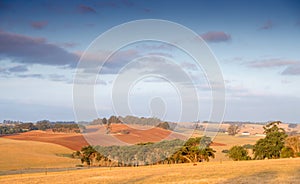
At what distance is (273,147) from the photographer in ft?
296

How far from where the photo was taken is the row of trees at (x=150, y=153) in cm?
8971

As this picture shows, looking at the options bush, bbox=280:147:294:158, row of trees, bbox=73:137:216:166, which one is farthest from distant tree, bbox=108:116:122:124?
bush, bbox=280:147:294:158

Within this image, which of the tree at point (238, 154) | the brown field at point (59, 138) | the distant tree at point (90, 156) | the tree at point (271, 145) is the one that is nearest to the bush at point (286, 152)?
the tree at point (271, 145)

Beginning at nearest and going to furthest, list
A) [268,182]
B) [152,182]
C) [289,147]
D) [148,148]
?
[268,182], [152,182], [289,147], [148,148]

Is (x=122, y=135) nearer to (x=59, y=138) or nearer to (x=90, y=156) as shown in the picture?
(x=90, y=156)

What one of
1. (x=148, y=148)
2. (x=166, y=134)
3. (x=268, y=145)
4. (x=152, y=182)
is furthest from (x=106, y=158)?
(x=152, y=182)

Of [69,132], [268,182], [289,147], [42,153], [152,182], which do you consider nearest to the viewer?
[268,182]

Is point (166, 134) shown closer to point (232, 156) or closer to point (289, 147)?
point (232, 156)

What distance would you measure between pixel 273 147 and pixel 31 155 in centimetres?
8371

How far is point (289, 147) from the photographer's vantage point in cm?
8681

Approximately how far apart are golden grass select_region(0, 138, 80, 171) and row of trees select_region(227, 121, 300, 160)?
151 feet

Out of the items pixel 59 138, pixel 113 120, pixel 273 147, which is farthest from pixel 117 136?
pixel 59 138

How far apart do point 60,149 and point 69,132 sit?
40.2 m

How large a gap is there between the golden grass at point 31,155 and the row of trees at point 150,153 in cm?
1469
